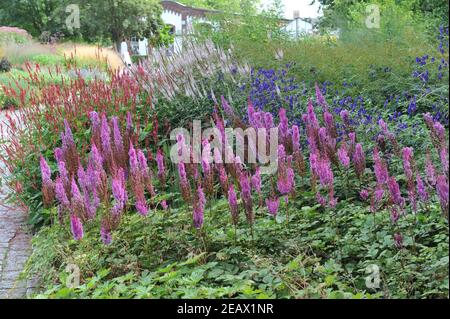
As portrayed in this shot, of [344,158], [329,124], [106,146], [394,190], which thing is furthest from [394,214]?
[106,146]

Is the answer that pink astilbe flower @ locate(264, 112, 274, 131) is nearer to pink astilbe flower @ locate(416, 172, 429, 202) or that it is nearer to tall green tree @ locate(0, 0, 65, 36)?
pink astilbe flower @ locate(416, 172, 429, 202)

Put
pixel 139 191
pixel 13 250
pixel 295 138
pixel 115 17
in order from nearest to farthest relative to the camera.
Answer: pixel 139 191 < pixel 295 138 < pixel 13 250 < pixel 115 17

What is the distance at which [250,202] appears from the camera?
3.40 m

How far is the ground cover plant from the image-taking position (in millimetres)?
3178

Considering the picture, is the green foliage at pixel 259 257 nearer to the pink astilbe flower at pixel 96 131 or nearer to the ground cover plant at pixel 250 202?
the ground cover plant at pixel 250 202

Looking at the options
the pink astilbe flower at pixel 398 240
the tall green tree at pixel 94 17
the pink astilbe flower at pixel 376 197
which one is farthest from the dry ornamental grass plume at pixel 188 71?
the tall green tree at pixel 94 17

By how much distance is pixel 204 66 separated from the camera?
7.11 m

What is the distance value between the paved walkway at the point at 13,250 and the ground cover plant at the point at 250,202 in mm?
155

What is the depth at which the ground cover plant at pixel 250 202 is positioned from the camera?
318cm

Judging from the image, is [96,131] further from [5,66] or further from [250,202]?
[5,66]

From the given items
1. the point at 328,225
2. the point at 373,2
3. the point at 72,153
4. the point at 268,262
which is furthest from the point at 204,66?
the point at 373,2

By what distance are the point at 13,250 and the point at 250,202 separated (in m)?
2.24

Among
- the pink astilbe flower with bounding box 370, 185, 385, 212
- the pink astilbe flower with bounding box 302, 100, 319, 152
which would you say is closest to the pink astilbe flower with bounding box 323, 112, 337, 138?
the pink astilbe flower with bounding box 302, 100, 319, 152
